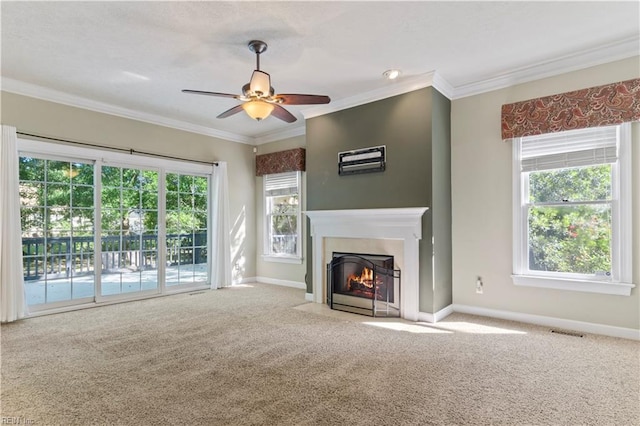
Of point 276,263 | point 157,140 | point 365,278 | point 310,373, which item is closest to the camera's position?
point 310,373

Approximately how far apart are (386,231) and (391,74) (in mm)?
1854

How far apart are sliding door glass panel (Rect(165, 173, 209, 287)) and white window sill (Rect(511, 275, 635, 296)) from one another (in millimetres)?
4880

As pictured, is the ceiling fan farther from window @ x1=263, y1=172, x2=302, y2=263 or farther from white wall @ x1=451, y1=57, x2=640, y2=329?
window @ x1=263, y1=172, x2=302, y2=263

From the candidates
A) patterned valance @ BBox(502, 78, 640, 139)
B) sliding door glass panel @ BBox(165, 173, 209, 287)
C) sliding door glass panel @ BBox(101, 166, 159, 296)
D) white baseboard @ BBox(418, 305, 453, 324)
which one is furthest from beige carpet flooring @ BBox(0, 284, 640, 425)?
patterned valance @ BBox(502, 78, 640, 139)

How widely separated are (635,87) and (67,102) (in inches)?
257

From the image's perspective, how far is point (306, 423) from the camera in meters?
2.01

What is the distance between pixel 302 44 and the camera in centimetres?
329

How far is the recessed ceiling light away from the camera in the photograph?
3902 millimetres

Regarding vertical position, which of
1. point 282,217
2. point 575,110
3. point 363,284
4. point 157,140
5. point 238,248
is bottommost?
point 363,284

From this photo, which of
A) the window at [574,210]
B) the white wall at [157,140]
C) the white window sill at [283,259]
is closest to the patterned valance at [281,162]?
the white wall at [157,140]

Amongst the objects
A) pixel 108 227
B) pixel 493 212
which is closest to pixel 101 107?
pixel 108 227

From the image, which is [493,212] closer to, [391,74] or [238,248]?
[391,74]

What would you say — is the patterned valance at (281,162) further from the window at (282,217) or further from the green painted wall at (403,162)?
the green painted wall at (403,162)

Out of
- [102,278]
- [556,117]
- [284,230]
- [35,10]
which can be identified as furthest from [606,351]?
[102,278]
